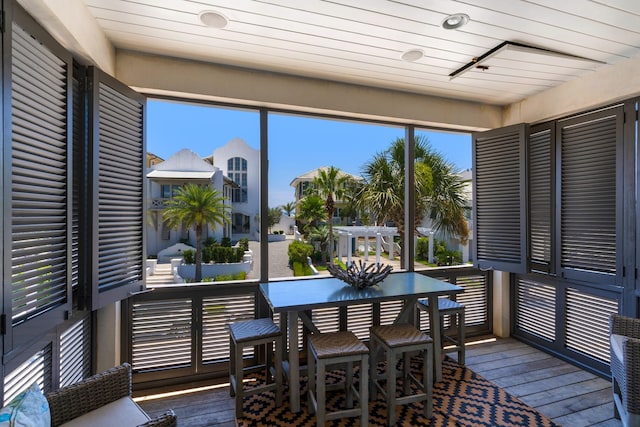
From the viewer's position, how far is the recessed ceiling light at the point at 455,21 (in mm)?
1966

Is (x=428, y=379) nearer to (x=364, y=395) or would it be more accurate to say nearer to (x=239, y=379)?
(x=364, y=395)

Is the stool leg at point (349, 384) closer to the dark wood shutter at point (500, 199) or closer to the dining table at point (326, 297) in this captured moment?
the dining table at point (326, 297)

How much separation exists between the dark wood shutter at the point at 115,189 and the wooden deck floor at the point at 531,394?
1.02 m

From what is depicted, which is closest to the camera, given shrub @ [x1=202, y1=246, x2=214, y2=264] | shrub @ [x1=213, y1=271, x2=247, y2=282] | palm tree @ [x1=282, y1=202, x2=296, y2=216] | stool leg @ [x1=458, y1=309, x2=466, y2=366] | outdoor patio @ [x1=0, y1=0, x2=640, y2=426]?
outdoor patio @ [x1=0, y1=0, x2=640, y2=426]

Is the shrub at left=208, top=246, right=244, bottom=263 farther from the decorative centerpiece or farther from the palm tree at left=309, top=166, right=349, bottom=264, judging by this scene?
the palm tree at left=309, top=166, right=349, bottom=264

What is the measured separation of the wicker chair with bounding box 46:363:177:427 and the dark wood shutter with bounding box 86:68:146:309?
24.1 inches

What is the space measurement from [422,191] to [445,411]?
3.57 meters

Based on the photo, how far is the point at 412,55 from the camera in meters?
2.49

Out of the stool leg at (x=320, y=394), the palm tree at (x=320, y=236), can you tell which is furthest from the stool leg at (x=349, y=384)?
the palm tree at (x=320, y=236)

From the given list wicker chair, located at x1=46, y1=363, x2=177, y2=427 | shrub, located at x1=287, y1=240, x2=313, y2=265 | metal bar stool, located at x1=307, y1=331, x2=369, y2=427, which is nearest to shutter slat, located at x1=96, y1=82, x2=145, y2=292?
wicker chair, located at x1=46, y1=363, x2=177, y2=427

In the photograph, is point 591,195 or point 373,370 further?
point 591,195

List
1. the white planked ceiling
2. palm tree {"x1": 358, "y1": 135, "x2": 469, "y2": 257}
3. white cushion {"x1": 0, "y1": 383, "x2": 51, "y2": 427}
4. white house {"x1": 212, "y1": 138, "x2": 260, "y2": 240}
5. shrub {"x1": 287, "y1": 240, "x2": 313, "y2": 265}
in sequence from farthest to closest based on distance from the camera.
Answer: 1. shrub {"x1": 287, "y1": 240, "x2": 313, "y2": 265}
2. palm tree {"x1": 358, "y1": 135, "x2": 469, "y2": 257}
3. white house {"x1": 212, "y1": 138, "x2": 260, "y2": 240}
4. the white planked ceiling
5. white cushion {"x1": 0, "y1": 383, "x2": 51, "y2": 427}

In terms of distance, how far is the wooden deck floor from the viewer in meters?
2.27

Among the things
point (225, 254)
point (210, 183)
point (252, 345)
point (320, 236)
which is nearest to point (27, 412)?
point (252, 345)
